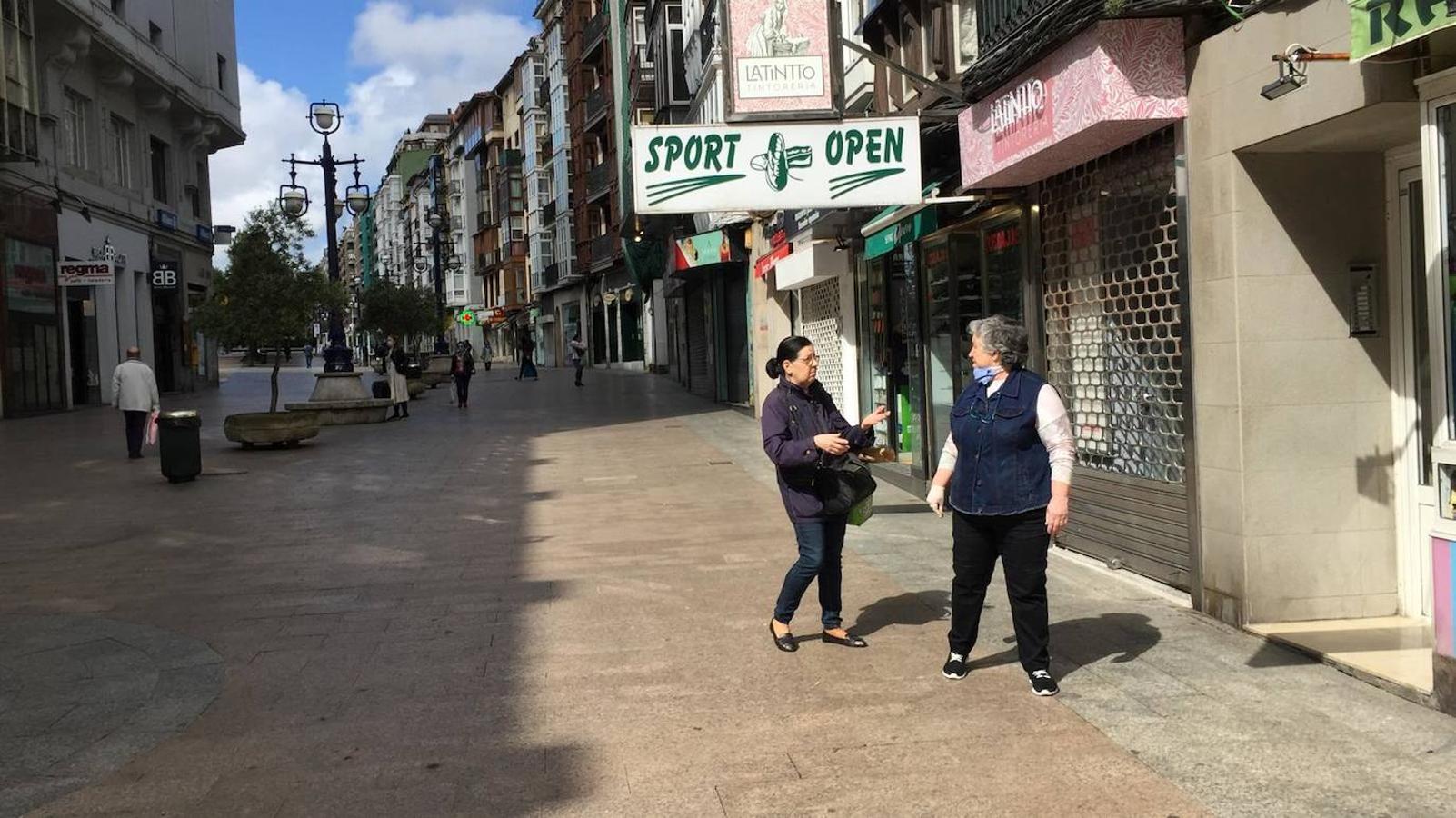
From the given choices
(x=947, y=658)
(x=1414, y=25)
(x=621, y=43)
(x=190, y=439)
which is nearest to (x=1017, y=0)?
(x=1414, y=25)

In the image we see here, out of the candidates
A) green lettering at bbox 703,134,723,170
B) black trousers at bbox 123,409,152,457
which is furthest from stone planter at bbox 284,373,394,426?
green lettering at bbox 703,134,723,170

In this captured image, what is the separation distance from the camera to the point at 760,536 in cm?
961

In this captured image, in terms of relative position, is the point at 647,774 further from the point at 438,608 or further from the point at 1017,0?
the point at 1017,0

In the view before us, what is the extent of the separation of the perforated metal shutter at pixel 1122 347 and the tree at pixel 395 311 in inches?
1583

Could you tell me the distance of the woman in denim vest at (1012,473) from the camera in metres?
5.18

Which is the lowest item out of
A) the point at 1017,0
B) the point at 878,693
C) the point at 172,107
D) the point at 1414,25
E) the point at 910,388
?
the point at 878,693

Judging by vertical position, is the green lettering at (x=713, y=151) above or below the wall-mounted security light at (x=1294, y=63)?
above

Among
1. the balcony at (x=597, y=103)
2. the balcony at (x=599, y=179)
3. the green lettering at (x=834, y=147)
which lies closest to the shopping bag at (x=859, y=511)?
the green lettering at (x=834, y=147)

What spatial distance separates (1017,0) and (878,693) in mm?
5276

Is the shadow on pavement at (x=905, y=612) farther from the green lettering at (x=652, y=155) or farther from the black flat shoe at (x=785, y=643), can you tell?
the green lettering at (x=652, y=155)

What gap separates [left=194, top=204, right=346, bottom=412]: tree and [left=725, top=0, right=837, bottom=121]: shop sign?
1270 centimetres

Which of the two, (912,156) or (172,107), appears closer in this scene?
(912,156)

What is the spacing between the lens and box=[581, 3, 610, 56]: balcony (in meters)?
49.6

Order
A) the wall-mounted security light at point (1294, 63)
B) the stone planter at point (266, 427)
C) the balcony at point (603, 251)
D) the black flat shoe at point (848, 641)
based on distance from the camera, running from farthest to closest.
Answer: the balcony at point (603, 251), the stone planter at point (266, 427), the black flat shoe at point (848, 641), the wall-mounted security light at point (1294, 63)
